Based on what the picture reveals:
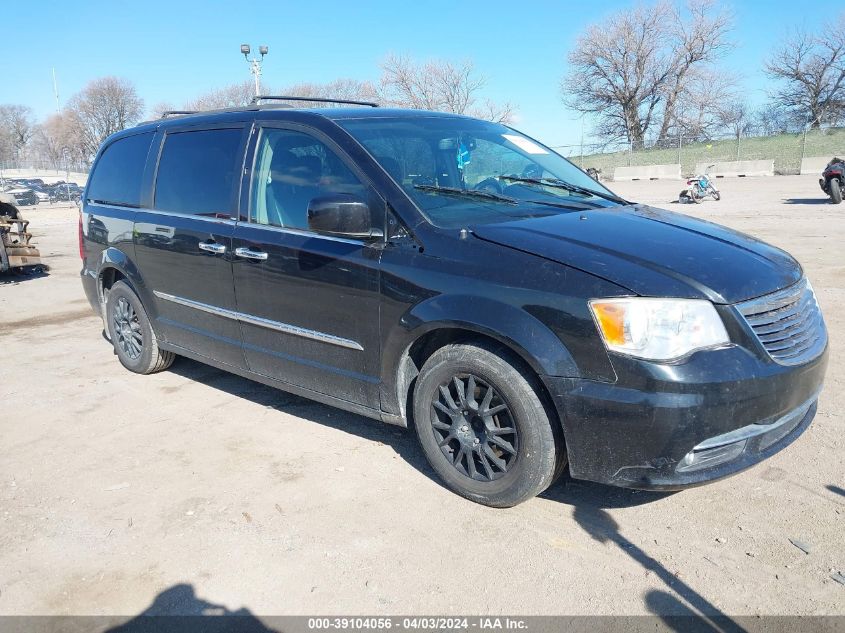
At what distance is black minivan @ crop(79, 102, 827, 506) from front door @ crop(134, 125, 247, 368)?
16 mm

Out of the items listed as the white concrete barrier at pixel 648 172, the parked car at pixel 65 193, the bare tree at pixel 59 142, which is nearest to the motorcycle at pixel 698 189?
the white concrete barrier at pixel 648 172

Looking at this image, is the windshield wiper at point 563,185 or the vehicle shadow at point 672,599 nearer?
the vehicle shadow at point 672,599

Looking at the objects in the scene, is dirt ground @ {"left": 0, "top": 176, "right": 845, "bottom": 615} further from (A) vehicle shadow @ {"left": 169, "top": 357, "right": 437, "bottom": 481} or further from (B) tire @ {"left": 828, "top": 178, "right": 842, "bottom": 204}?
(B) tire @ {"left": 828, "top": 178, "right": 842, "bottom": 204}

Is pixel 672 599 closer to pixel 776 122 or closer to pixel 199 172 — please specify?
pixel 199 172

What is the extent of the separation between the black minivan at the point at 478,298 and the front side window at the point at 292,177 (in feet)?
0.04

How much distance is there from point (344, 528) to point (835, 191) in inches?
676

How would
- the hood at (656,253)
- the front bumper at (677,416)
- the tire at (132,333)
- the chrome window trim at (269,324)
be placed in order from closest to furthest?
the front bumper at (677,416)
the hood at (656,253)
the chrome window trim at (269,324)
the tire at (132,333)

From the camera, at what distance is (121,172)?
17.6 feet

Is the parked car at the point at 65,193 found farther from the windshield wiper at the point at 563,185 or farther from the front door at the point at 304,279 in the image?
the windshield wiper at the point at 563,185

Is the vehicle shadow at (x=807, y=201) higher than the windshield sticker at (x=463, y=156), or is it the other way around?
the windshield sticker at (x=463, y=156)

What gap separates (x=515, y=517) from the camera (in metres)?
3.21

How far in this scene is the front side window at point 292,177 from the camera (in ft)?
12.2

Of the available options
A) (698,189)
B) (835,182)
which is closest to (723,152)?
(698,189)

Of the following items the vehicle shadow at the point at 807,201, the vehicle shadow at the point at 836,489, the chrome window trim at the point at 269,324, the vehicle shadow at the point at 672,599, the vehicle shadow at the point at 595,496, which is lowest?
the vehicle shadow at the point at 672,599
